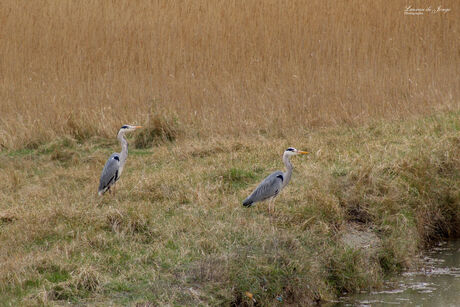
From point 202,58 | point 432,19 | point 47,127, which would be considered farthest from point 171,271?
point 432,19

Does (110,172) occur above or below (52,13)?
below

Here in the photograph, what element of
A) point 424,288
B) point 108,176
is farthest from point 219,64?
point 424,288

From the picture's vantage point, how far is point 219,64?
1102cm

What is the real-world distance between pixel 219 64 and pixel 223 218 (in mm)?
5200

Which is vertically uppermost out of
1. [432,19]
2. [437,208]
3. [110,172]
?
[432,19]

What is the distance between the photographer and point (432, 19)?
12344 millimetres

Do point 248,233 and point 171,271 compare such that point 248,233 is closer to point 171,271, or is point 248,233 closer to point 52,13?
point 171,271

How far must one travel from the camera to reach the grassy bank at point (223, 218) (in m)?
5.14

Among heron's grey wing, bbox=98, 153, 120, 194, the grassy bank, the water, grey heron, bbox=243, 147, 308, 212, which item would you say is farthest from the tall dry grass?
the water

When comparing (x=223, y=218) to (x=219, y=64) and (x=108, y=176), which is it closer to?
(x=108, y=176)

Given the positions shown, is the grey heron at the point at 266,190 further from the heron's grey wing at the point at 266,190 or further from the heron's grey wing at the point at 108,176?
the heron's grey wing at the point at 108,176

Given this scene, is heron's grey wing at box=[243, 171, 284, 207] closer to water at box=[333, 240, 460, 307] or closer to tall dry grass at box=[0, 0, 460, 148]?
water at box=[333, 240, 460, 307]

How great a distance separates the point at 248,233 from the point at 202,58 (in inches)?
227

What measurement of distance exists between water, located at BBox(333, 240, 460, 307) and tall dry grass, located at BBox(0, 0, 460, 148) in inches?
133
